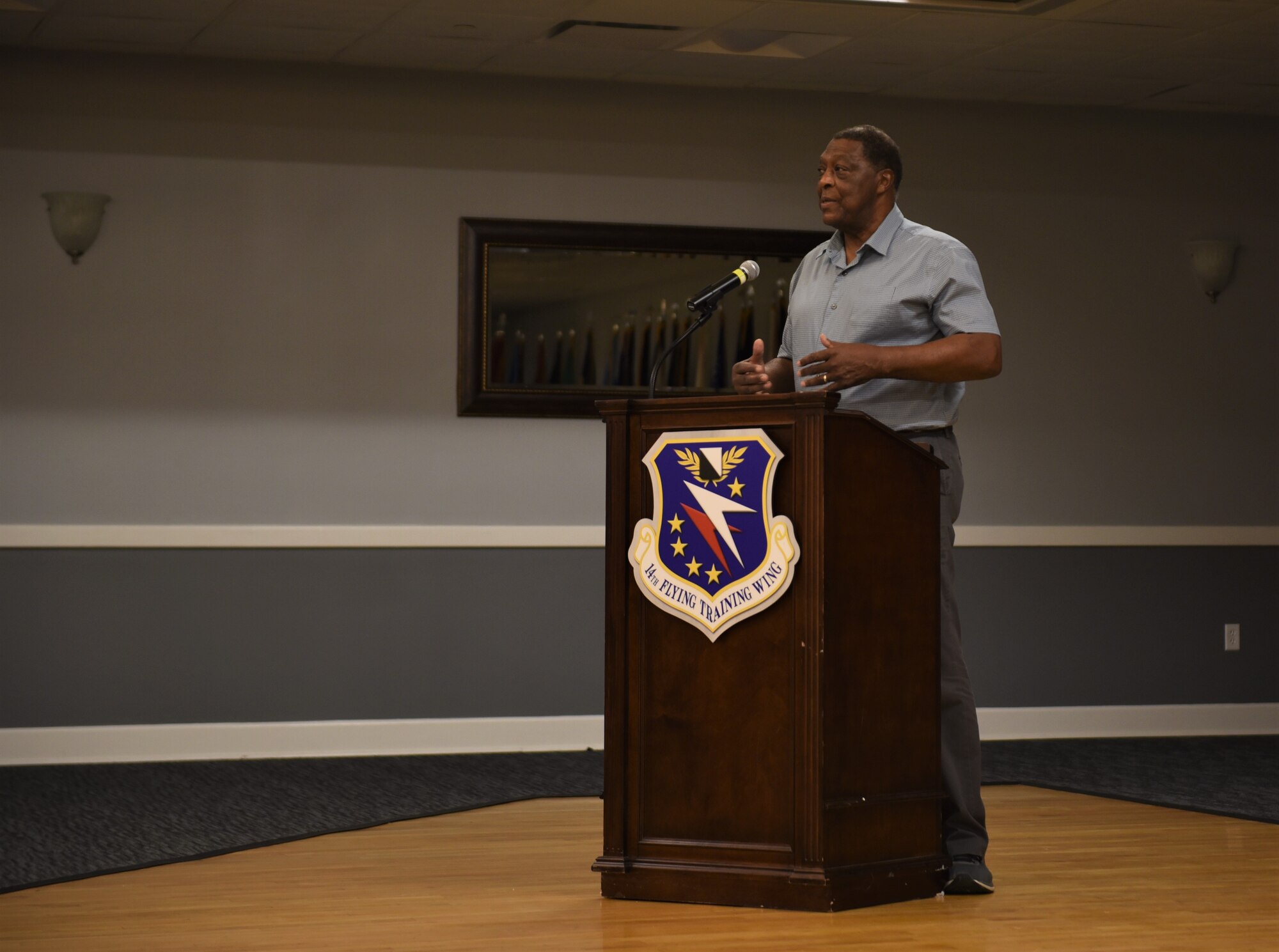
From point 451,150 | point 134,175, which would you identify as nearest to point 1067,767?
point 451,150

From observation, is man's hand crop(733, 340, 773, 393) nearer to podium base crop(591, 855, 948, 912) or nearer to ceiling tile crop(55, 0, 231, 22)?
podium base crop(591, 855, 948, 912)

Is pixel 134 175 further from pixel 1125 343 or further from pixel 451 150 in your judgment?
pixel 1125 343

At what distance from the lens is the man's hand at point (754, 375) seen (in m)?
3.17

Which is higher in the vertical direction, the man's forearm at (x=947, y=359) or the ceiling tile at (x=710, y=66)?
the ceiling tile at (x=710, y=66)

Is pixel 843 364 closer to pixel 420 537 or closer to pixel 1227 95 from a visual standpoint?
pixel 420 537

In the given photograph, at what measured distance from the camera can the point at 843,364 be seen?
9.78 ft

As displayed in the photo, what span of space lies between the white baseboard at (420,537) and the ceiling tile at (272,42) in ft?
5.73

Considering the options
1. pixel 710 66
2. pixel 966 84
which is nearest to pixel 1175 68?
pixel 966 84

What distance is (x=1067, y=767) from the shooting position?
5371 millimetres

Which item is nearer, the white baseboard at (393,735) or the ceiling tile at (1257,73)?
the white baseboard at (393,735)

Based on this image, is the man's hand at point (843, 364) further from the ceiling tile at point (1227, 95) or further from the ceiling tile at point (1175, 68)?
the ceiling tile at point (1227, 95)

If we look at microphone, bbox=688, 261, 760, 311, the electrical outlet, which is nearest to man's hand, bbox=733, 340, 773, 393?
microphone, bbox=688, 261, 760, 311

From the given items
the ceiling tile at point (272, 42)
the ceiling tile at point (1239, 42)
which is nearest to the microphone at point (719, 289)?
the ceiling tile at point (272, 42)

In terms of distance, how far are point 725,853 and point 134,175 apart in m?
3.83
